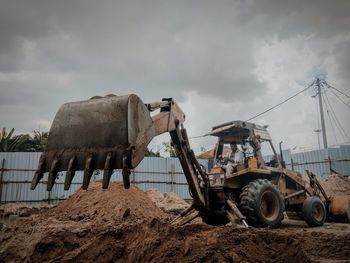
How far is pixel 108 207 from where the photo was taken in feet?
34.2

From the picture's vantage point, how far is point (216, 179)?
704 centimetres

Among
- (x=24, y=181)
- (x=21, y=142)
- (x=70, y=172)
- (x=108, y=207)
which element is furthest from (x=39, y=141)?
(x=70, y=172)

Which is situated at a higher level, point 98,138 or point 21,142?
point 21,142

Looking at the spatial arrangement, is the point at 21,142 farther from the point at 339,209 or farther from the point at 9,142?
the point at 339,209

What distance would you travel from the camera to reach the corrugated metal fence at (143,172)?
1622 centimetres

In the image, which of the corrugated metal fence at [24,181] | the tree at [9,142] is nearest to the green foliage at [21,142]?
the tree at [9,142]

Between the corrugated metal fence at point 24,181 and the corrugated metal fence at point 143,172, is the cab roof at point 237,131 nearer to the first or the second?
the corrugated metal fence at point 24,181

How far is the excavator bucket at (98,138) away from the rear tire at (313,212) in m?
5.64

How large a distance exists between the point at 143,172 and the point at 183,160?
13375 millimetres

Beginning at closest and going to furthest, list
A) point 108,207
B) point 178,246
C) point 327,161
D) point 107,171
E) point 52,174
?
point 107,171 → point 178,246 → point 52,174 → point 108,207 → point 327,161

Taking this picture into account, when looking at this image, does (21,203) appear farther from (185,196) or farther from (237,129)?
(237,129)

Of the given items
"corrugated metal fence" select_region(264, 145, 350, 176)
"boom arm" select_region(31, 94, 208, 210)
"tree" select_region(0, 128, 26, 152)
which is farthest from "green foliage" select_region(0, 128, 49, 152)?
"boom arm" select_region(31, 94, 208, 210)

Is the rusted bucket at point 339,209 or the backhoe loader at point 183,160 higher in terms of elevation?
the backhoe loader at point 183,160

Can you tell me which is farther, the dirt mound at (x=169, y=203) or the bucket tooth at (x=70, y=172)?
the dirt mound at (x=169, y=203)
